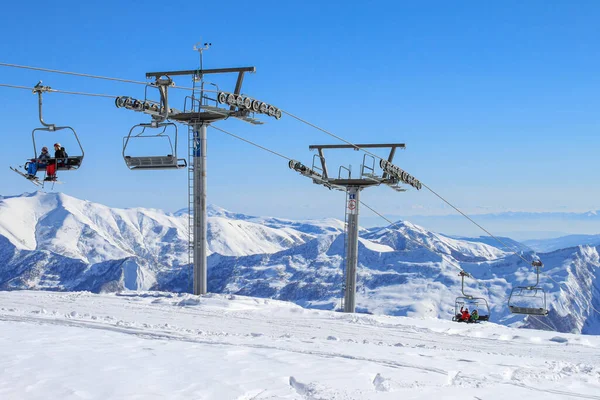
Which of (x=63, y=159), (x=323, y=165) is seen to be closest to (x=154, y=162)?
(x=63, y=159)

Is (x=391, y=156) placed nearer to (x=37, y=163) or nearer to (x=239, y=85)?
(x=239, y=85)

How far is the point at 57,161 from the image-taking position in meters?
19.8

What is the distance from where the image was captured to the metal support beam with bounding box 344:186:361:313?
34.7 meters

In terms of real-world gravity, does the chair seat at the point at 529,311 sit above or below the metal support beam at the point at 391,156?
below

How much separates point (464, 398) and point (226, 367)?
4.50 m

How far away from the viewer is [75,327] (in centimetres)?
1862

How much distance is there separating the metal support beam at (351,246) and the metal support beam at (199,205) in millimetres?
9610

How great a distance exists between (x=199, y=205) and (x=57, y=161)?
776 cm

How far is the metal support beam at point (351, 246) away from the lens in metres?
34.7

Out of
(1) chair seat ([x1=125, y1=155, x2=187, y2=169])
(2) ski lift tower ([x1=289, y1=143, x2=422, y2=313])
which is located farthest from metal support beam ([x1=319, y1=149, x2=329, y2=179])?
(1) chair seat ([x1=125, y1=155, x2=187, y2=169])

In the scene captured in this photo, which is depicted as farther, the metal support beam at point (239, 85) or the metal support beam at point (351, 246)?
the metal support beam at point (351, 246)

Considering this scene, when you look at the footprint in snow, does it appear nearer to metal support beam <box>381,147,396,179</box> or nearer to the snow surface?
the snow surface

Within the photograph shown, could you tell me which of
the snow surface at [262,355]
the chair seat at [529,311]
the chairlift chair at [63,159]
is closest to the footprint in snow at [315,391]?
the snow surface at [262,355]

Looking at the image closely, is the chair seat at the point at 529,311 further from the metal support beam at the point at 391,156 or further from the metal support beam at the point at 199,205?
the metal support beam at the point at 199,205
